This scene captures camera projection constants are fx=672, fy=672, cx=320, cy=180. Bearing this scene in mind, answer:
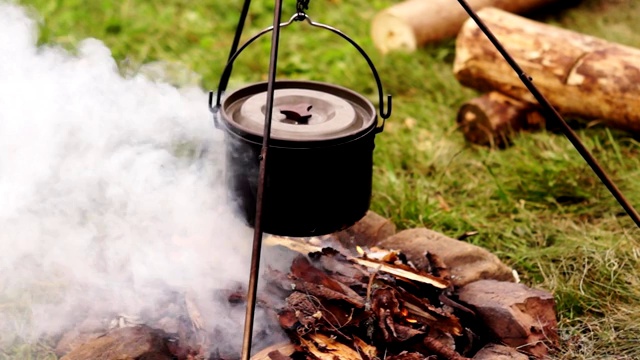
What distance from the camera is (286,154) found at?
2385 mm

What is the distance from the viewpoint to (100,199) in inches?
131

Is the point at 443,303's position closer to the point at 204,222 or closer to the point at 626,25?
the point at 204,222

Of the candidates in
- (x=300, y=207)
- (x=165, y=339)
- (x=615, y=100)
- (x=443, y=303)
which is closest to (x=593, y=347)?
(x=443, y=303)

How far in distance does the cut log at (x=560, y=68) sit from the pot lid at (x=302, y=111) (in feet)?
7.61

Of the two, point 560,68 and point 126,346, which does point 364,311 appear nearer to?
point 126,346

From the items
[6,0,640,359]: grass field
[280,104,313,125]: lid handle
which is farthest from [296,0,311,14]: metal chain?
[6,0,640,359]: grass field

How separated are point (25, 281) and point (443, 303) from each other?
6.29 ft

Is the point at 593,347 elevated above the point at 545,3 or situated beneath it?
situated beneath

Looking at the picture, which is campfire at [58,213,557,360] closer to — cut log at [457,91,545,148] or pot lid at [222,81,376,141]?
pot lid at [222,81,376,141]

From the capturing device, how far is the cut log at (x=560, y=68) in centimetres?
441

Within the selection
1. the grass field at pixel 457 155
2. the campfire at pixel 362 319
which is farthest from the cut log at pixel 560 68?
the campfire at pixel 362 319

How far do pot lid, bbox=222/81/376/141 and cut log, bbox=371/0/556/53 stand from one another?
3.12 meters

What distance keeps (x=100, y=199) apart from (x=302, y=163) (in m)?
1.39

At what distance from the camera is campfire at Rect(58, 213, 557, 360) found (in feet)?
8.60
